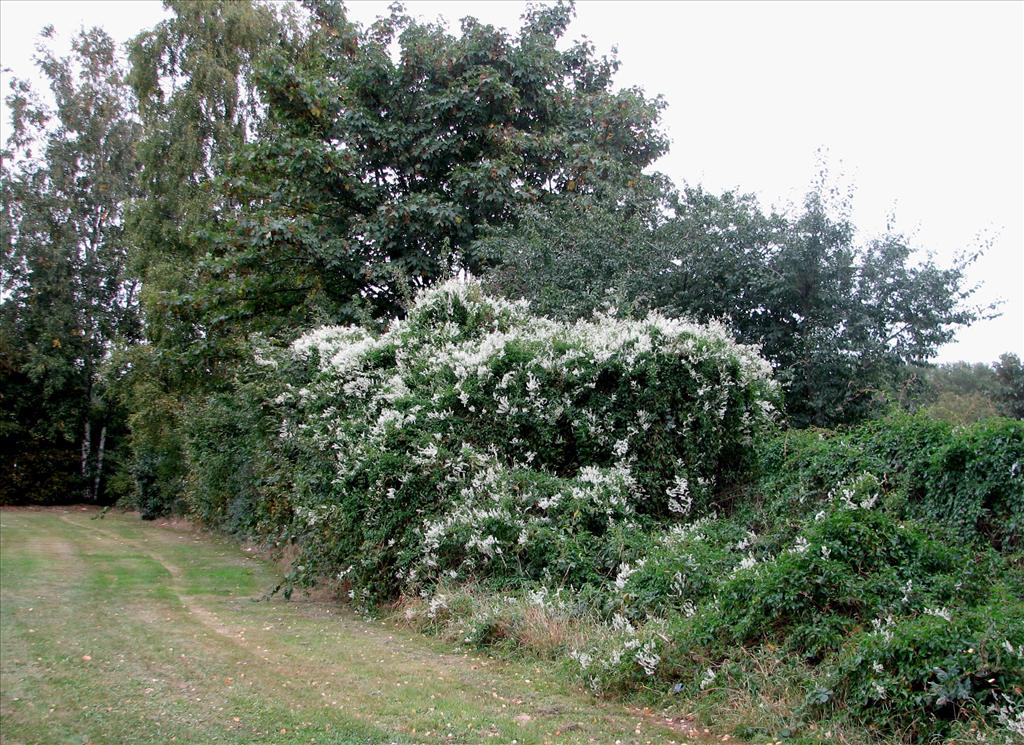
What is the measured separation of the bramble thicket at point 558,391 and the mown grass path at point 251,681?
21.3 inches

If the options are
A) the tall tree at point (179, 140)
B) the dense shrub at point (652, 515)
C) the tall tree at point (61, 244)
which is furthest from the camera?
the tall tree at point (61, 244)

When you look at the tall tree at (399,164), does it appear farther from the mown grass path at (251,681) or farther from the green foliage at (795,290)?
the mown grass path at (251,681)

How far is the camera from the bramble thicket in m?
5.69

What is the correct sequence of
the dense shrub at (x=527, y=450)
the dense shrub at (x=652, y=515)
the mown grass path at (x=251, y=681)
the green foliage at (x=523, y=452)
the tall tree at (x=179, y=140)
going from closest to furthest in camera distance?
the mown grass path at (x=251, y=681) → the dense shrub at (x=652, y=515) → the green foliage at (x=523, y=452) → the dense shrub at (x=527, y=450) → the tall tree at (x=179, y=140)

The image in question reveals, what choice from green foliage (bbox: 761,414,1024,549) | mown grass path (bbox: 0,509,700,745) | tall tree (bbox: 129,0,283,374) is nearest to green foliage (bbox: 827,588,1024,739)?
mown grass path (bbox: 0,509,700,745)

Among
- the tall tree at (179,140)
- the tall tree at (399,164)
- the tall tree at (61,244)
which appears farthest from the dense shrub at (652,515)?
the tall tree at (61,244)

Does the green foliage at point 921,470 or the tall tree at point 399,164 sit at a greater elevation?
the tall tree at point 399,164

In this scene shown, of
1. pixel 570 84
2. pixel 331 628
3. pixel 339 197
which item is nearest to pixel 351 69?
pixel 339 197

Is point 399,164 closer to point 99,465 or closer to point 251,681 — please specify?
point 251,681

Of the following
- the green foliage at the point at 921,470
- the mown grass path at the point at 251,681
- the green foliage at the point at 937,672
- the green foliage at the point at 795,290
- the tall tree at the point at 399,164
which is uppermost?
the tall tree at the point at 399,164

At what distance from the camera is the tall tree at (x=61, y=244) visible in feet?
104

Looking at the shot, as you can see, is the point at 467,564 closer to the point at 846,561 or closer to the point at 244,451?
the point at 846,561

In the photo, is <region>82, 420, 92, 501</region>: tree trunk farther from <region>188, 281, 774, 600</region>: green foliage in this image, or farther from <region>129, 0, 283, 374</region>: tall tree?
<region>188, 281, 774, 600</region>: green foliage

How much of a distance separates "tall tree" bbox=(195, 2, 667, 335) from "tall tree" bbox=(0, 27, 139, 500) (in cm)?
1746
